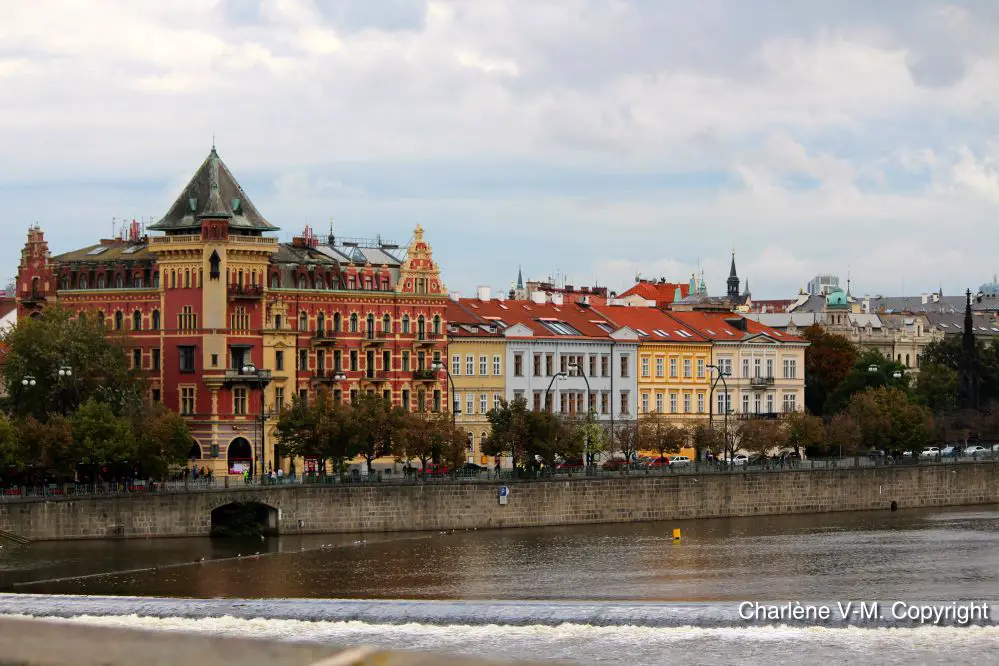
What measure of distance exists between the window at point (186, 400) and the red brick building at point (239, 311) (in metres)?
0.09

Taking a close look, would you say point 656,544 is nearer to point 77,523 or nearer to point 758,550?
point 758,550

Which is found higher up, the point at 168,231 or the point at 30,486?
the point at 168,231

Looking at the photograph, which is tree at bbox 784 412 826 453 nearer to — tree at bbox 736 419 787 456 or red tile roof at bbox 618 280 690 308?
tree at bbox 736 419 787 456

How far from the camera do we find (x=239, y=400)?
104 metres

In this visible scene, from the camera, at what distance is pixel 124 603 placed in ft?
184

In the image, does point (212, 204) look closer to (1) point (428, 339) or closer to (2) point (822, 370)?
(1) point (428, 339)

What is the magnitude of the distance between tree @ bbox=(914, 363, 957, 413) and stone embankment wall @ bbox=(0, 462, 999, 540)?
36784 mm

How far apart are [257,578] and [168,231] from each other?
39365mm

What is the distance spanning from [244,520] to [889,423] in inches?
2160

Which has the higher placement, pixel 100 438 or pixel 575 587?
pixel 100 438

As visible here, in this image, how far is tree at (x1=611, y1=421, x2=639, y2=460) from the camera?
115562 millimetres

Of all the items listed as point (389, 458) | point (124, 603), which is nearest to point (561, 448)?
point (389, 458)

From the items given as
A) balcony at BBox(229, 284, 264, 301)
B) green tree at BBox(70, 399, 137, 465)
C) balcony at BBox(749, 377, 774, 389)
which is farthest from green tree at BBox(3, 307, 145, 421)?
balcony at BBox(749, 377, 774, 389)

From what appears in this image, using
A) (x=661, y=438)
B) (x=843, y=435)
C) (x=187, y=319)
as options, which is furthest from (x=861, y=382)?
(x=187, y=319)
